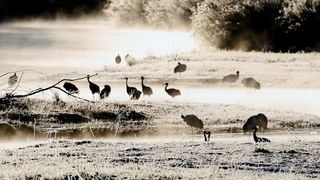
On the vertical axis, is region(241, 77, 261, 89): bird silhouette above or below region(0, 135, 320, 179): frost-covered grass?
above

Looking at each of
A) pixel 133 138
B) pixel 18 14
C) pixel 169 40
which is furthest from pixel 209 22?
pixel 18 14

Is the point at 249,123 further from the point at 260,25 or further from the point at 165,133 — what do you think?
the point at 260,25

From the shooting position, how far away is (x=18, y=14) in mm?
104375

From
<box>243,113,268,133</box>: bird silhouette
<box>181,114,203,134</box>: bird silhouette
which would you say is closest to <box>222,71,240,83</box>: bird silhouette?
<box>181,114,203,134</box>: bird silhouette

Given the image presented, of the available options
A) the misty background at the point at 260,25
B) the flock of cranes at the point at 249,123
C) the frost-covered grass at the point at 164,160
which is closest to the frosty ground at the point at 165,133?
the frost-covered grass at the point at 164,160

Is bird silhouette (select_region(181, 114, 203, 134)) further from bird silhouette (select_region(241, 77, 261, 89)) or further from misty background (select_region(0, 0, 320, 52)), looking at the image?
misty background (select_region(0, 0, 320, 52))

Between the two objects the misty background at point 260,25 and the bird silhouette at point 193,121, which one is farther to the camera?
the misty background at point 260,25

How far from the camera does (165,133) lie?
2012cm

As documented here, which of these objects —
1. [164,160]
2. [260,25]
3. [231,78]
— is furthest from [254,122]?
[260,25]

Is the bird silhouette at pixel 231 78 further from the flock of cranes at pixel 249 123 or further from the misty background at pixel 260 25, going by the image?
the misty background at pixel 260 25

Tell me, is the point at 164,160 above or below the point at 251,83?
below

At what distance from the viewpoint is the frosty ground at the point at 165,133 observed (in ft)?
41.2

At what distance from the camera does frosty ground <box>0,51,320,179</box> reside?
12.6 m

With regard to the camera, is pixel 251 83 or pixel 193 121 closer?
pixel 193 121
